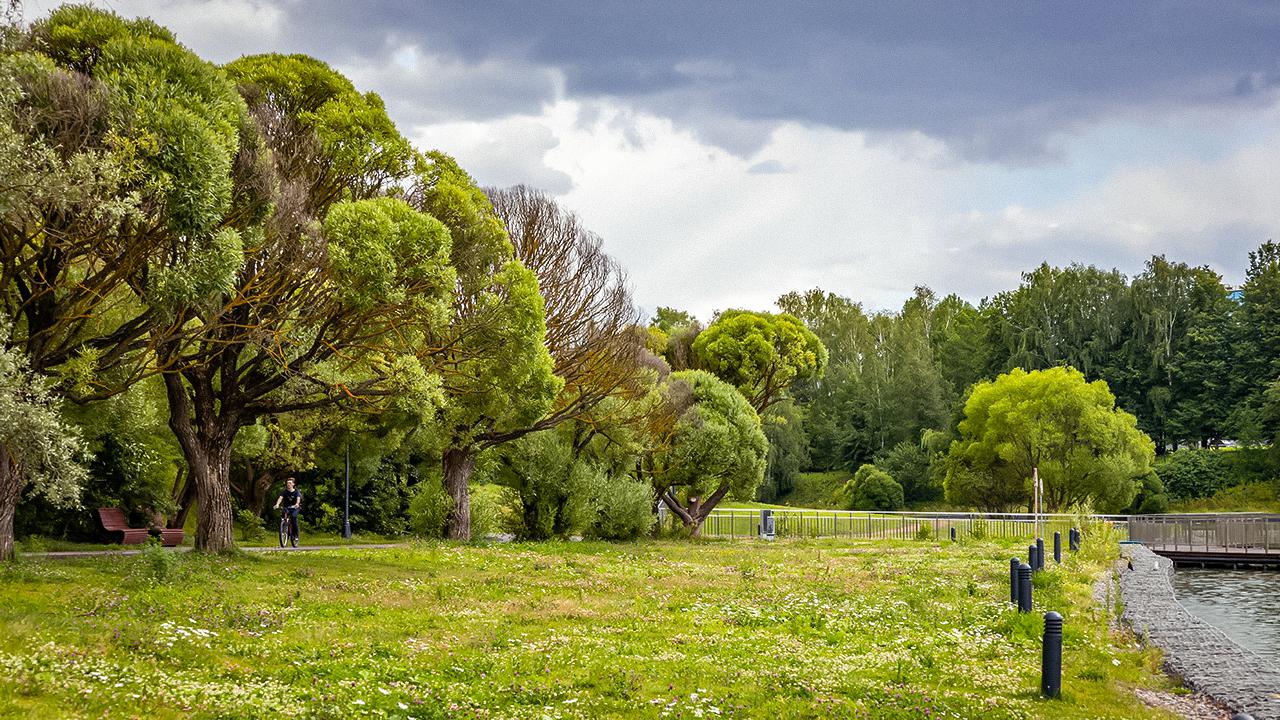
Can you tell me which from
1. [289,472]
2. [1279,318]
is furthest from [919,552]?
[1279,318]

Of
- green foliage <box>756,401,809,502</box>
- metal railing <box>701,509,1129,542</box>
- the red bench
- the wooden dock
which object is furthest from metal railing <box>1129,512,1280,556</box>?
the red bench

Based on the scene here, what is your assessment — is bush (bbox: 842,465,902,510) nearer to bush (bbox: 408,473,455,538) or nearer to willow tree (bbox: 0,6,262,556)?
bush (bbox: 408,473,455,538)

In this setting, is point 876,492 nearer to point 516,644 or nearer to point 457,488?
point 457,488

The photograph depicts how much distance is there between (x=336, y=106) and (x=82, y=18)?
5.31 m

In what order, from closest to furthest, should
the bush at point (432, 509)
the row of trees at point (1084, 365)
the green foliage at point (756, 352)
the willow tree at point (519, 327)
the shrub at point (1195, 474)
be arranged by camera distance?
the willow tree at point (519, 327), the bush at point (432, 509), the green foliage at point (756, 352), the shrub at point (1195, 474), the row of trees at point (1084, 365)

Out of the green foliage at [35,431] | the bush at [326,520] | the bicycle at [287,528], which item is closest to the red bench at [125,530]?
the bicycle at [287,528]

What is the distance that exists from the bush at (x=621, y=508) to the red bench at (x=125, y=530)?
42.9 feet

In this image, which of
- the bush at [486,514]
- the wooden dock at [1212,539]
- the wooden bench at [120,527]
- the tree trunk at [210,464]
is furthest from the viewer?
the wooden dock at [1212,539]

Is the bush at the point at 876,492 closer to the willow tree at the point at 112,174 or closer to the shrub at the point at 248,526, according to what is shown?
the shrub at the point at 248,526

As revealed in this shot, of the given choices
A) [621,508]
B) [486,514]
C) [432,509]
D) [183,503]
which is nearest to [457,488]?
[432,509]

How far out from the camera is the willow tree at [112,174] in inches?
594

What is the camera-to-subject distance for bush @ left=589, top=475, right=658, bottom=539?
36.4 meters

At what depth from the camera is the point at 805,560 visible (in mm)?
30547

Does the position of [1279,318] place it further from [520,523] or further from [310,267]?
[310,267]
